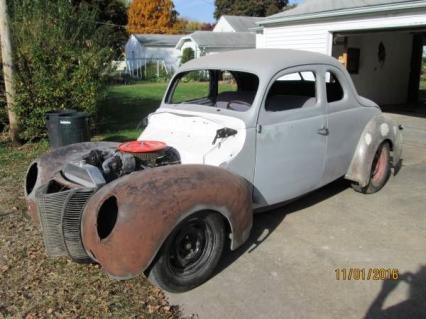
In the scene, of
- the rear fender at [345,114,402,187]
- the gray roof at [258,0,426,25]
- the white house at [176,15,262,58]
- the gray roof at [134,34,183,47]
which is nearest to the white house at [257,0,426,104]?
the gray roof at [258,0,426,25]

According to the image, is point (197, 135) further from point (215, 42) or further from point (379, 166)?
point (215, 42)

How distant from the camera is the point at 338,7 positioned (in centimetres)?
1283

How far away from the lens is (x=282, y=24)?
49.1 ft

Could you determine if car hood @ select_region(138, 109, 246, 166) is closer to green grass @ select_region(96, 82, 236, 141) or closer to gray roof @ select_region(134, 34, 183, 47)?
green grass @ select_region(96, 82, 236, 141)

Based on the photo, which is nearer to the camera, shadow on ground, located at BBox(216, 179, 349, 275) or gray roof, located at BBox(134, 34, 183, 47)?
shadow on ground, located at BBox(216, 179, 349, 275)

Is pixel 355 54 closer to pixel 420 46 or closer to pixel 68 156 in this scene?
pixel 420 46

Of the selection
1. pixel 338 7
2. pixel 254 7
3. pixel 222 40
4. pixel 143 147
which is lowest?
pixel 143 147

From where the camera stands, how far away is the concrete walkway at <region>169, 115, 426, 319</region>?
3359mm

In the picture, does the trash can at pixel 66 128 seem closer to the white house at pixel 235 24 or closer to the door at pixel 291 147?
the door at pixel 291 147

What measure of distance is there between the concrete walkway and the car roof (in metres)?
1.75

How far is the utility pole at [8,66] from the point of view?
26.7 ft

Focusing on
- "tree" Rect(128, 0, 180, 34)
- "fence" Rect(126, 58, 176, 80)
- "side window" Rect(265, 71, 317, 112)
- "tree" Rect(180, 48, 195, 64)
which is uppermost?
"tree" Rect(128, 0, 180, 34)

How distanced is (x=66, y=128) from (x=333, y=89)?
Answer: 4427 mm

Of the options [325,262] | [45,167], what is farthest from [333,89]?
[45,167]
